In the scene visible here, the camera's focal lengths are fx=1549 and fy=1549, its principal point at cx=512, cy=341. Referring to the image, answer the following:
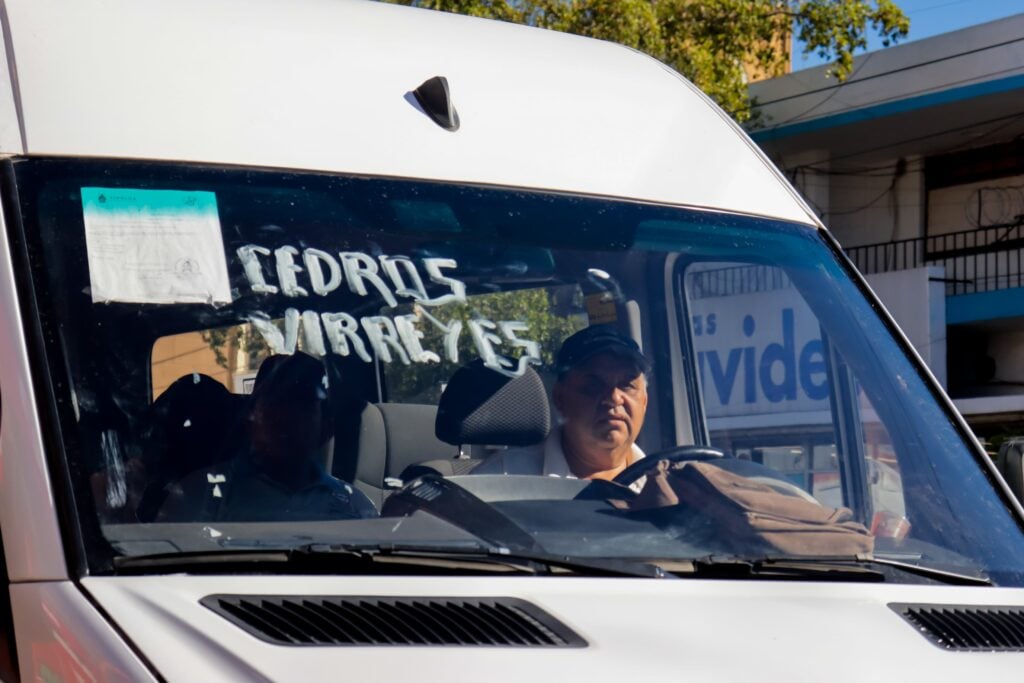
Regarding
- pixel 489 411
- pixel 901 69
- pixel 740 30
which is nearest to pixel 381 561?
pixel 489 411

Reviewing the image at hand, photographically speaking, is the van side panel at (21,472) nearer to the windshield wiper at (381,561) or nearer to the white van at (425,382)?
the white van at (425,382)

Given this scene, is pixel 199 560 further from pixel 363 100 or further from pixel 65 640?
pixel 363 100

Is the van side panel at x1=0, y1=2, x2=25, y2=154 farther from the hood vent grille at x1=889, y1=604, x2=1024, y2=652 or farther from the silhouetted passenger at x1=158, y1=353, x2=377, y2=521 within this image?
the hood vent grille at x1=889, y1=604, x2=1024, y2=652

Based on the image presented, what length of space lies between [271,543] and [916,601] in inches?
42.7

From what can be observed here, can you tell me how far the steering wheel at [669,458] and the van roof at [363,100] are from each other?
1.77 ft

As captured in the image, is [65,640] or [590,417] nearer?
[65,640]

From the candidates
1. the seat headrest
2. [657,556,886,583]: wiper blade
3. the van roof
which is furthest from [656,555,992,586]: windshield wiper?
the van roof

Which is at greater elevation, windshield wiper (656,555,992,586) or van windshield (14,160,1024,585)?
van windshield (14,160,1024,585)

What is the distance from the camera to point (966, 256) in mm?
20203

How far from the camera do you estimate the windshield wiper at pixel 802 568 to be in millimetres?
2539

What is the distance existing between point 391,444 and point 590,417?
1.34 ft

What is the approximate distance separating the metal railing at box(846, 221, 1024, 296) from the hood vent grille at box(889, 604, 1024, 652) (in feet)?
57.2

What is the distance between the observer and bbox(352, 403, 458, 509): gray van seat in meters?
2.80

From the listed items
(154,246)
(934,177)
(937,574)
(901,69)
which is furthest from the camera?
(934,177)
